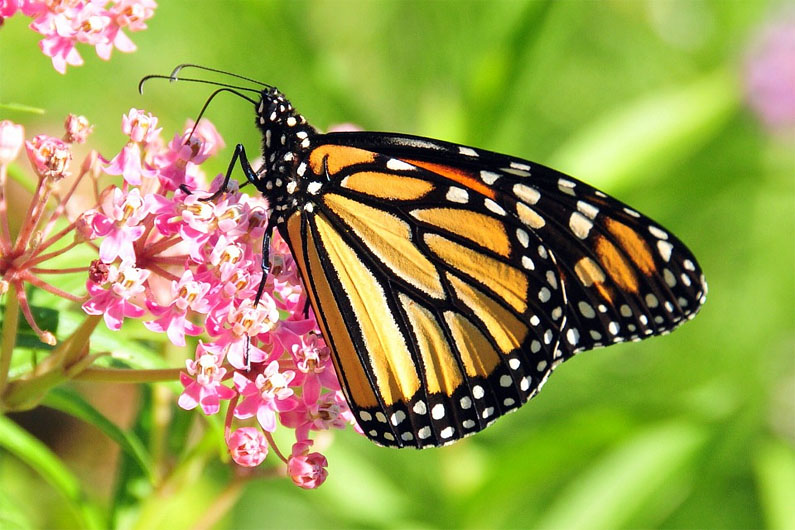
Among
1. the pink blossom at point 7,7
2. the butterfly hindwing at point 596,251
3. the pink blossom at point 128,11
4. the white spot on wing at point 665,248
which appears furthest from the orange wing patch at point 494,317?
the pink blossom at point 7,7

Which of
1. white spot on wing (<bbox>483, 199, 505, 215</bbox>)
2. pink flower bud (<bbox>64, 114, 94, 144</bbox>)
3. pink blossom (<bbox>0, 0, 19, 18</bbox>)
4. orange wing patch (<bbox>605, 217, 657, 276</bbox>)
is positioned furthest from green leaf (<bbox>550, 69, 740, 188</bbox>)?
pink blossom (<bbox>0, 0, 19, 18</bbox>)

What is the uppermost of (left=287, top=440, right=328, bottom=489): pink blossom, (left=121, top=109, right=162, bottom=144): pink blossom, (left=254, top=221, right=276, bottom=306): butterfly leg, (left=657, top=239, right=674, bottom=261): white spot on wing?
(left=657, top=239, right=674, bottom=261): white spot on wing

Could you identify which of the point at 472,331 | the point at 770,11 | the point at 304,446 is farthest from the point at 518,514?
the point at 770,11

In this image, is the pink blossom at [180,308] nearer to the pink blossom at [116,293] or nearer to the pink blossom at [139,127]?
the pink blossom at [116,293]

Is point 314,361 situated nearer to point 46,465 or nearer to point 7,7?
point 46,465

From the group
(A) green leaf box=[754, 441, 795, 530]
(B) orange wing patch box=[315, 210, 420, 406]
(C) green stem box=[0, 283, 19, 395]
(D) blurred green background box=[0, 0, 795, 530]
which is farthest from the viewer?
(A) green leaf box=[754, 441, 795, 530]

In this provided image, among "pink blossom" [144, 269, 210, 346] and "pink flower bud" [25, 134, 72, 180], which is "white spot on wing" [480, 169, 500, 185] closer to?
"pink blossom" [144, 269, 210, 346]
